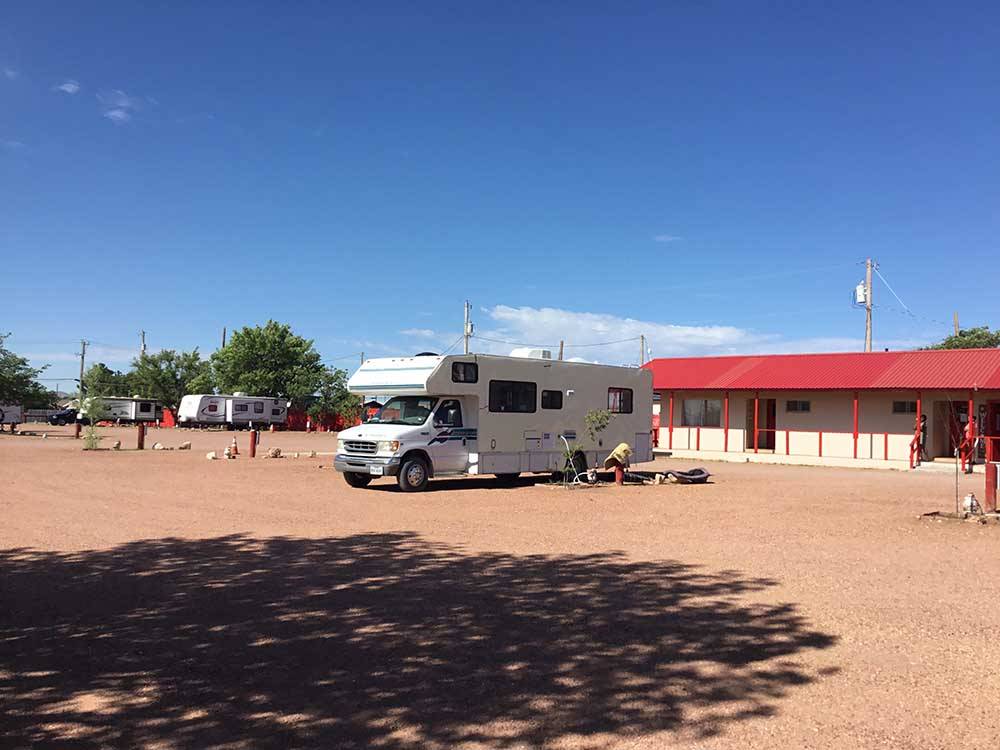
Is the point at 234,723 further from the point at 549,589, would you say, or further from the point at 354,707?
the point at 549,589

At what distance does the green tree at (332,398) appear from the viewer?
59.9 metres

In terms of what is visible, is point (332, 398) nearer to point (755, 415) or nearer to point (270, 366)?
point (270, 366)

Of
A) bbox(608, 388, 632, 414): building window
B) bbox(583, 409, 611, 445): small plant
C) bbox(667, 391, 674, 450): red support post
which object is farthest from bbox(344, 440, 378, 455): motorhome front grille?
bbox(667, 391, 674, 450): red support post

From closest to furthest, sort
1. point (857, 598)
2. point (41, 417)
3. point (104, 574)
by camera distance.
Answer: point (857, 598) < point (104, 574) < point (41, 417)

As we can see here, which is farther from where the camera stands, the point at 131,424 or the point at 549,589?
the point at 131,424

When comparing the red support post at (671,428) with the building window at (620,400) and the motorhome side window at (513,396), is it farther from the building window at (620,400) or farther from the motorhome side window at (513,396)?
the motorhome side window at (513,396)

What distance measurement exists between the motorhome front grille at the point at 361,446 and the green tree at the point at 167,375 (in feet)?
194

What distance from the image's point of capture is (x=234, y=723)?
438 cm

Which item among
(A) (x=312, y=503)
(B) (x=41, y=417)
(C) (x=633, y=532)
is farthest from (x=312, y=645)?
(B) (x=41, y=417)

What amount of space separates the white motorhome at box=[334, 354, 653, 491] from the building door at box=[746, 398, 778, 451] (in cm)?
1527

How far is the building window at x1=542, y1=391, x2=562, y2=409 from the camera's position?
60.5ft

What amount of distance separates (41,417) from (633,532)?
78570 millimetres

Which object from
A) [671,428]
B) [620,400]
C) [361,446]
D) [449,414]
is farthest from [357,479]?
[671,428]

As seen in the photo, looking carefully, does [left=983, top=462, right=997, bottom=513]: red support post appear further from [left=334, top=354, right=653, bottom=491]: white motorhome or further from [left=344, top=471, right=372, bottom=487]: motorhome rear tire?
[left=344, top=471, right=372, bottom=487]: motorhome rear tire
